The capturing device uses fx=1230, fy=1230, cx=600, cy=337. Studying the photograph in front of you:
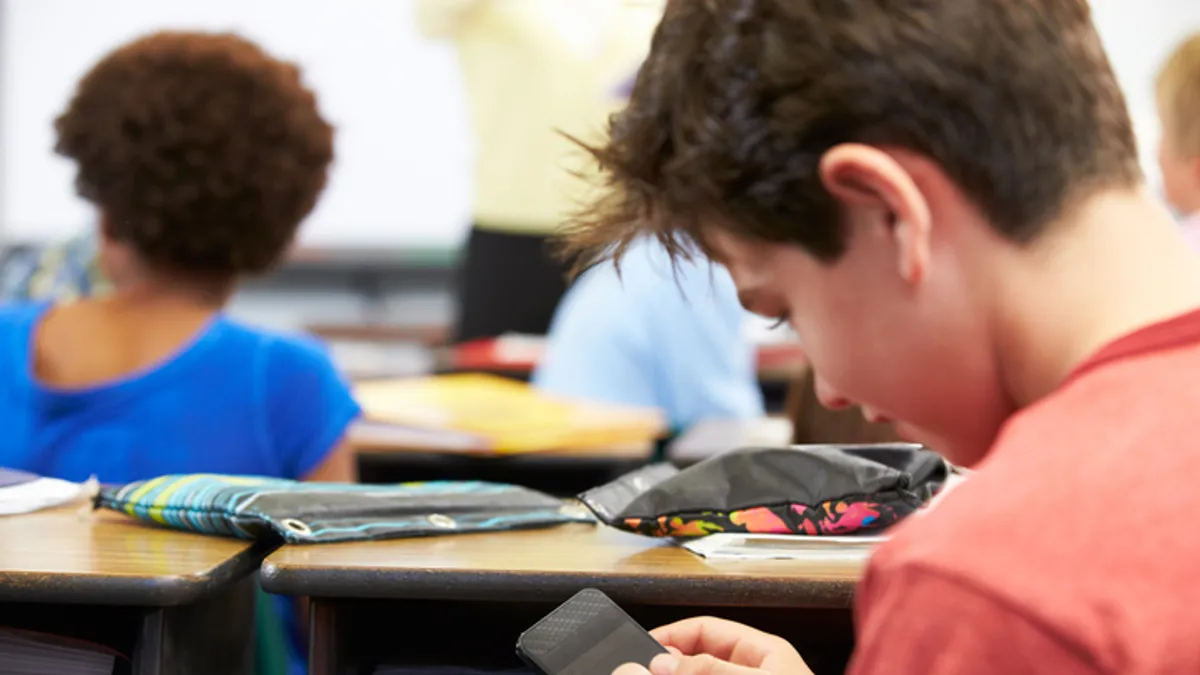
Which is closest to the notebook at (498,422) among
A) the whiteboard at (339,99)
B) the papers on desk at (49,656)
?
the papers on desk at (49,656)

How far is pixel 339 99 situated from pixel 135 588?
485 centimetres

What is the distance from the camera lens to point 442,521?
3.32 ft

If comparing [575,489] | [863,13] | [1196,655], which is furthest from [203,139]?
[1196,655]

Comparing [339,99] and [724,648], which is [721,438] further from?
[339,99]

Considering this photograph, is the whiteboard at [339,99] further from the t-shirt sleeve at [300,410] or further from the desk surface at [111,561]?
the desk surface at [111,561]

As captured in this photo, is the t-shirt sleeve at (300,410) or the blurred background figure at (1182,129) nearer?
the t-shirt sleeve at (300,410)

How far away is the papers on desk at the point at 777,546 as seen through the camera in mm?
922

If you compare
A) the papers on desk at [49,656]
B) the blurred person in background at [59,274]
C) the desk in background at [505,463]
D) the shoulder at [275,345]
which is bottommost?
the desk in background at [505,463]

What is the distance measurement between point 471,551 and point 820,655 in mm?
298

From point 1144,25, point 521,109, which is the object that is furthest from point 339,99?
point 1144,25

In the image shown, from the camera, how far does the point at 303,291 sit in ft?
18.3

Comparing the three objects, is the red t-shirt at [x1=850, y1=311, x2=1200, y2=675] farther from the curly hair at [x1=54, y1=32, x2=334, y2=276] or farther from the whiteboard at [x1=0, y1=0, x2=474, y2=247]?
the whiteboard at [x1=0, y1=0, x2=474, y2=247]

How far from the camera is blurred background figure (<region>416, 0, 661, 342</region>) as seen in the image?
116 inches

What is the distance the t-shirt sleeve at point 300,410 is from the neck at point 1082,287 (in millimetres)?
953
